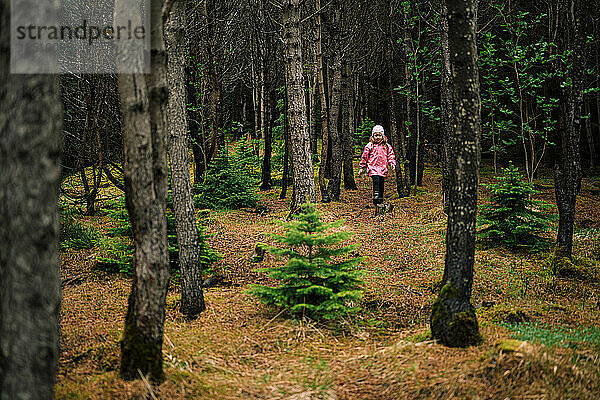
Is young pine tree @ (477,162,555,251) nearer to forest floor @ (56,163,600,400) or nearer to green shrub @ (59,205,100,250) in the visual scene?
forest floor @ (56,163,600,400)

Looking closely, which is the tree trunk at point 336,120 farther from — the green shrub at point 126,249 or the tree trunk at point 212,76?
the green shrub at point 126,249

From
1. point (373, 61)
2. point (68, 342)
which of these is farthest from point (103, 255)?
point (373, 61)

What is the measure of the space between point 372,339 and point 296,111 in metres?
5.58

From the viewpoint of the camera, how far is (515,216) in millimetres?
8805

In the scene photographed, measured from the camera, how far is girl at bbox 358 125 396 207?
13164mm

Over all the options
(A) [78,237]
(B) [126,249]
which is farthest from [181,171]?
A: (A) [78,237]

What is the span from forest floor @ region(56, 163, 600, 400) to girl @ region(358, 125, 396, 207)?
3.90 m

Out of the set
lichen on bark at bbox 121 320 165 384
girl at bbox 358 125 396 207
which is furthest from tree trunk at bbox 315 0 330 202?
lichen on bark at bbox 121 320 165 384

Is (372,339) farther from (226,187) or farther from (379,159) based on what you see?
(226,187)

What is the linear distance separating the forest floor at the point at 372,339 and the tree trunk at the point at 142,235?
259mm

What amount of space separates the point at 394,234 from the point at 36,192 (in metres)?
9.31

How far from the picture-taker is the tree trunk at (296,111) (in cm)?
902

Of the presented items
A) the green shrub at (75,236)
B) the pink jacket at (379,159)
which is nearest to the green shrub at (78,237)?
the green shrub at (75,236)

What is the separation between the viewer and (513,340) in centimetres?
425
